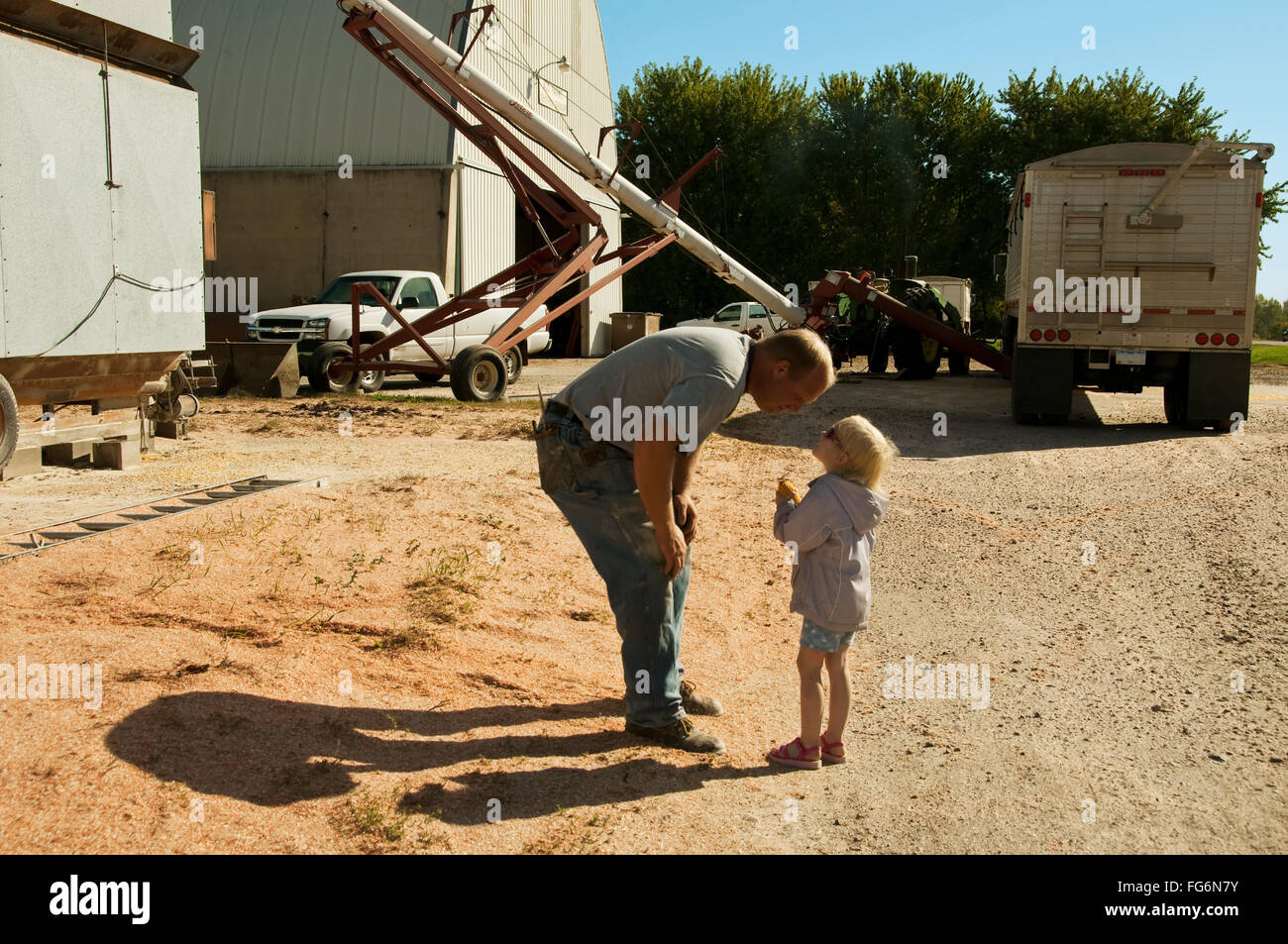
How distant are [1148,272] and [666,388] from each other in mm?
11634

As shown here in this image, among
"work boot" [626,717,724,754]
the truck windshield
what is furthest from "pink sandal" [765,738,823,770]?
the truck windshield

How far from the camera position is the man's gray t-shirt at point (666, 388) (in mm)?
3635

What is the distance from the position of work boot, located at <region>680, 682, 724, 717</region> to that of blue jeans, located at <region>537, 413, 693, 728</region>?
1.96ft

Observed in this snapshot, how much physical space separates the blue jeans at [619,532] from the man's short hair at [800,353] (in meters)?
0.70

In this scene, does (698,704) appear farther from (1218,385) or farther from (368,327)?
(368,327)

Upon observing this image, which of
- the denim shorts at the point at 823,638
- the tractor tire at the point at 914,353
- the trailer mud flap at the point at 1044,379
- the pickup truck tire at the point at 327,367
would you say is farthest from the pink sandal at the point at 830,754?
the tractor tire at the point at 914,353

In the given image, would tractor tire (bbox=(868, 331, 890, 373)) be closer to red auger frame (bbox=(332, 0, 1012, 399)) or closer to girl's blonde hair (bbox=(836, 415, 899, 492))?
red auger frame (bbox=(332, 0, 1012, 399))

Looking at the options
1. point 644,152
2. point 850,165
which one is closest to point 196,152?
point 644,152

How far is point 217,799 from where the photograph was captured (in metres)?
3.52

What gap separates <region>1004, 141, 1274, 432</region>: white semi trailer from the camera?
43.1 feet

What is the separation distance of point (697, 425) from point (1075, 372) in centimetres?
1170

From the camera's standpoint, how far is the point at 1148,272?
43.8 feet

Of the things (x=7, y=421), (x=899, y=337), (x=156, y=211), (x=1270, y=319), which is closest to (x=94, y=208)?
(x=156, y=211)
